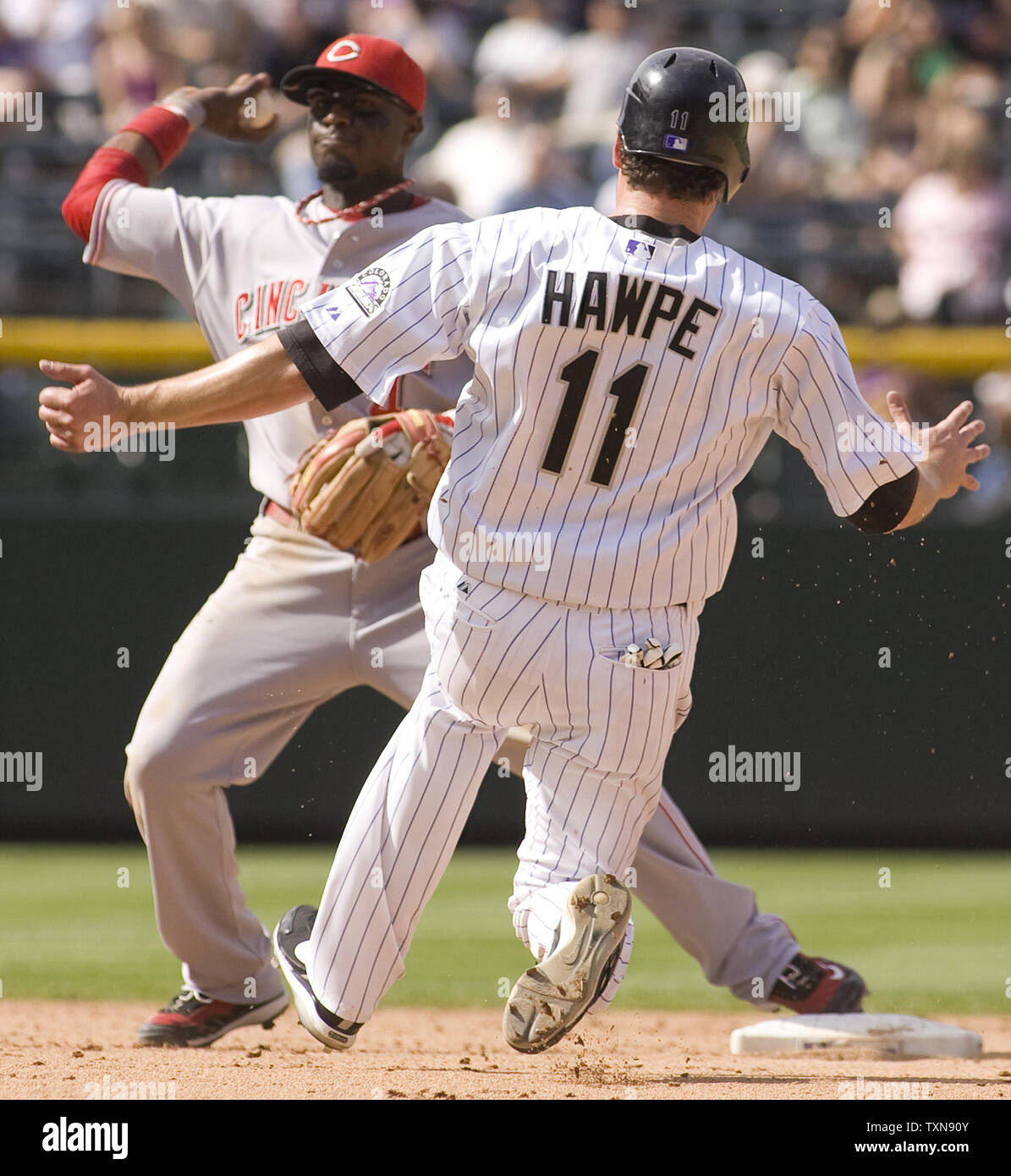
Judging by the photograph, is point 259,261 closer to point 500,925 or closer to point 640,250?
point 640,250

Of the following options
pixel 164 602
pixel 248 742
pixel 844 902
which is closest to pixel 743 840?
pixel 844 902

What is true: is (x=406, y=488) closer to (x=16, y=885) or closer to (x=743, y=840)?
(x=16, y=885)

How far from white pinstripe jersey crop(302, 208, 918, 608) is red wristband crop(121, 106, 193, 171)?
1537 mm

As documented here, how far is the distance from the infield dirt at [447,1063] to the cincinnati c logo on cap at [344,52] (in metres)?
2.30

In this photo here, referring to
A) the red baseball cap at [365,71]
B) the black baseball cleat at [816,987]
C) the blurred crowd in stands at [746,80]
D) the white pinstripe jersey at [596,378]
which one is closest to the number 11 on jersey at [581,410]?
the white pinstripe jersey at [596,378]

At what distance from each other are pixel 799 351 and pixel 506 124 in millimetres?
6180

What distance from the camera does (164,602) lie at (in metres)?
7.24

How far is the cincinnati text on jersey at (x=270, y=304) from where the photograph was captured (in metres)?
4.05

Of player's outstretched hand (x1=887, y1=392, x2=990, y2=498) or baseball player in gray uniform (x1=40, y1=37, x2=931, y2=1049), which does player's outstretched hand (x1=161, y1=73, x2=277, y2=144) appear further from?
player's outstretched hand (x1=887, y1=392, x2=990, y2=498)

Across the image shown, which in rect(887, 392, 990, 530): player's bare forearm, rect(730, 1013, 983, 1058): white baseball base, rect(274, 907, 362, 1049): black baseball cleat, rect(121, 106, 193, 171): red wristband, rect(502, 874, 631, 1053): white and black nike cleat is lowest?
rect(730, 1013, 983, 1058): white baseball base

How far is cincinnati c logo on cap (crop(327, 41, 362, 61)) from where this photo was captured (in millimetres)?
4125

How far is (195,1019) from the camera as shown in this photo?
4.22 metres

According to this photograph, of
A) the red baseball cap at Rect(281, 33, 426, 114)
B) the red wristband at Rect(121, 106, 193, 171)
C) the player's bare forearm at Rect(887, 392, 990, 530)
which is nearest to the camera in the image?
the player's bare forearm at Rect(887, 392, 990, 530)

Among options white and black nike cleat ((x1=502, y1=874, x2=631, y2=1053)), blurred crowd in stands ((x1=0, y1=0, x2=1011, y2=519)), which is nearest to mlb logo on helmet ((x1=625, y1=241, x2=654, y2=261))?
white and black nike cleat ((x1=502, y1=874, x2=631, y2=1053))
